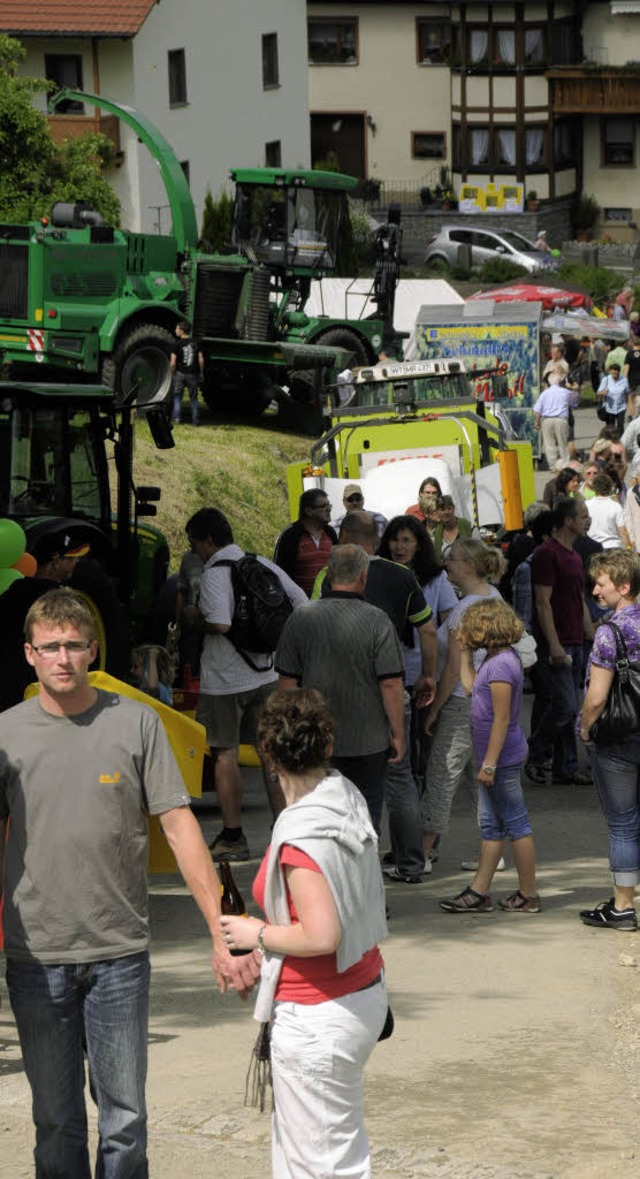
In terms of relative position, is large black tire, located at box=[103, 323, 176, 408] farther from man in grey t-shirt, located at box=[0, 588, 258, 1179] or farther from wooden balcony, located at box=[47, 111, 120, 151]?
wooden balcony, located at box=[47, 111, 120, 151]

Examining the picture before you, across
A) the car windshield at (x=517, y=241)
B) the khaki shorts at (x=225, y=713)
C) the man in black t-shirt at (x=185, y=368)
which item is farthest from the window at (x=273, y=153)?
the khaki shorts at (x=225, y=713)

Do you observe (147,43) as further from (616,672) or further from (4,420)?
(616,672)

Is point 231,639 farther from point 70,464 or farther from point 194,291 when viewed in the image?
point 194,291

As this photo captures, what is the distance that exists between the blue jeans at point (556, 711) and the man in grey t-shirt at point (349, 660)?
3.50 meters

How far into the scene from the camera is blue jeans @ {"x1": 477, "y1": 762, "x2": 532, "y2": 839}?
837 centimetres

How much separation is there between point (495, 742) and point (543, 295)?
29.3 meters

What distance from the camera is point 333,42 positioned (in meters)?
62.6

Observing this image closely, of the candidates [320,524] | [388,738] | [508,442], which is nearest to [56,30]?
[508,442]

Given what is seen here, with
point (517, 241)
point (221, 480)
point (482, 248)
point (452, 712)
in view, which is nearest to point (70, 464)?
point (452, 712)

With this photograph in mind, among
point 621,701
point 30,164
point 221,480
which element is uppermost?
point 30,164

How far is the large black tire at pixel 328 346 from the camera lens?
26.2m

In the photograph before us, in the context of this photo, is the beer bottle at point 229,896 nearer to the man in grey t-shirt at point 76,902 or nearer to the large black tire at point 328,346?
the man in grey t-shirt at point 76,902

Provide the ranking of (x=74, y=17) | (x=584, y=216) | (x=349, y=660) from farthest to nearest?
(x=584, y=216)
(x=74, y=17)
(x=349, y=660)

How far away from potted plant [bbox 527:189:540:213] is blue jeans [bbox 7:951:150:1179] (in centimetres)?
5752
